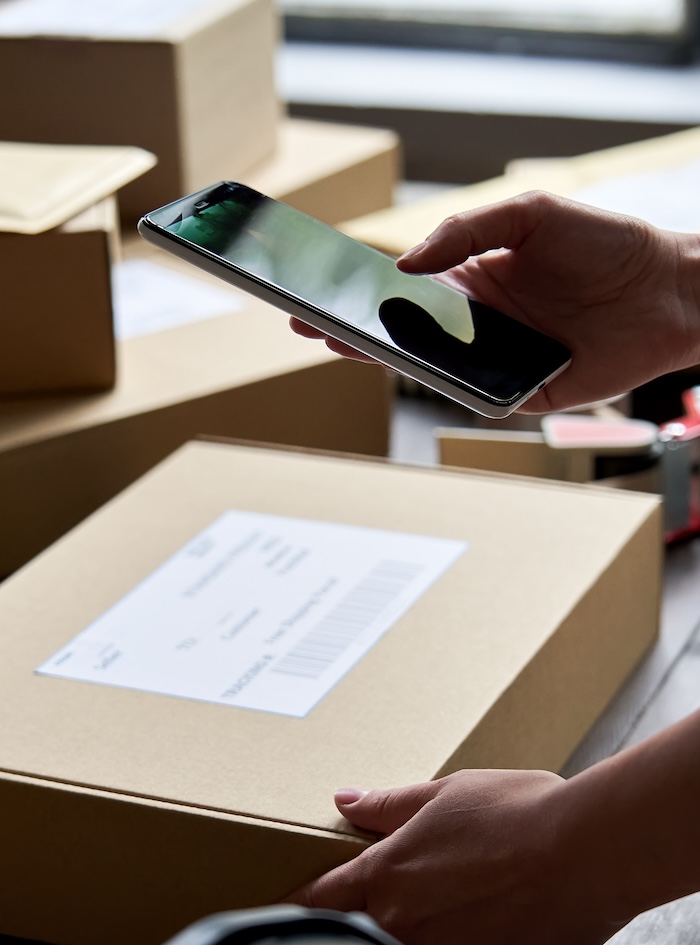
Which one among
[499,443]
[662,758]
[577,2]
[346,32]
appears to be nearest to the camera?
[662,758]

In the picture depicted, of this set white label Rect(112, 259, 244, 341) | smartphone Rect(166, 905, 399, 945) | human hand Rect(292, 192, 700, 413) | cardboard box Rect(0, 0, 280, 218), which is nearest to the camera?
smartphone Rect(166, 905, 399, 945)

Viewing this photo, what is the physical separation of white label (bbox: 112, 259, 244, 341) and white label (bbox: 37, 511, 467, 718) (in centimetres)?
33

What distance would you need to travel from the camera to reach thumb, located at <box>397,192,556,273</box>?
2.69ft

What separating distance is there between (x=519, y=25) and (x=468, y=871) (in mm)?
1960

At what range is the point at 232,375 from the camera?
114 cm

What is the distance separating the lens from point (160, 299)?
51.2 inches

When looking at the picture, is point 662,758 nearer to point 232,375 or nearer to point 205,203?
point 205,203

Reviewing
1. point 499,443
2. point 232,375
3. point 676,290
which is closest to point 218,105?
point 232,375

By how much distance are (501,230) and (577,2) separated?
1574mm

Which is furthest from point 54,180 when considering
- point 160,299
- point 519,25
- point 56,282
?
point 519,25

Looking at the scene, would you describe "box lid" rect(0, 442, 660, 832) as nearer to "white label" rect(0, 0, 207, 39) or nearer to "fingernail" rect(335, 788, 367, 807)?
"fingernail" rect(335, 788, 367, 807)

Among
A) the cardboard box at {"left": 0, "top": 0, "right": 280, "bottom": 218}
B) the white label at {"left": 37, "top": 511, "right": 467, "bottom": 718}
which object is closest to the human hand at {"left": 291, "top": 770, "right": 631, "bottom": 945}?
the white label at {"left": 37, "top": 511, "right": 467, "bottom": 718}

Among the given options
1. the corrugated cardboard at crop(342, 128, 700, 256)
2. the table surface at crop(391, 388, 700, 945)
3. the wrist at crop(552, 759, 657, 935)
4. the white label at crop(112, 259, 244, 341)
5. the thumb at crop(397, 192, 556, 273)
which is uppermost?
the thumb at crop(397, 192, 556, 273)

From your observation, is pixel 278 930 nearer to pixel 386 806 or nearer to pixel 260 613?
pixel 386 806
